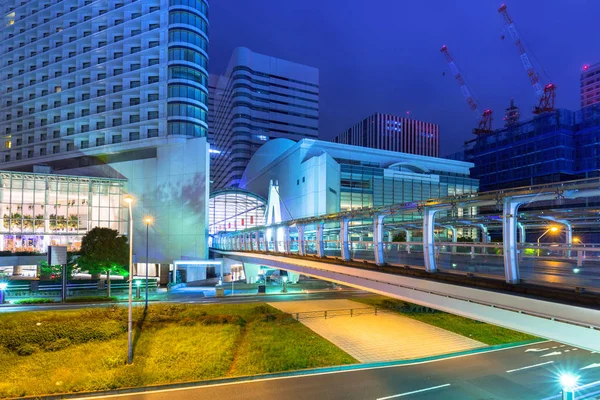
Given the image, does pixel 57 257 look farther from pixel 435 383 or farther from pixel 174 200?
pixel 435 383

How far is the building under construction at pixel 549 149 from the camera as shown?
78.9m

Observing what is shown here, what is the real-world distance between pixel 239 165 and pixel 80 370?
9201cm

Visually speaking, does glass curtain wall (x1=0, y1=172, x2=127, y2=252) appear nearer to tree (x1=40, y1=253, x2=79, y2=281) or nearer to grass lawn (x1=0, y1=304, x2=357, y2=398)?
tree (x1=40, y1=253, x2=79, y2=281)

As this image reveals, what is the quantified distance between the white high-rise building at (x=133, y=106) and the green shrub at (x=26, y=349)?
34859 millimetres

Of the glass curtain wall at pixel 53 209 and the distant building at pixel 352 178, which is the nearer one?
the glass curtain wall at pixel 53 209

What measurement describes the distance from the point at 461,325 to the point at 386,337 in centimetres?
550

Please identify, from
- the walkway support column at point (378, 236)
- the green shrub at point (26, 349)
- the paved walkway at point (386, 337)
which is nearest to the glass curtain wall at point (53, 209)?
the green shrub at point (26, 349)

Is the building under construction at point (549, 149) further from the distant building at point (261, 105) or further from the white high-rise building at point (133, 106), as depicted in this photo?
the white high-rise building at point (133, 106)

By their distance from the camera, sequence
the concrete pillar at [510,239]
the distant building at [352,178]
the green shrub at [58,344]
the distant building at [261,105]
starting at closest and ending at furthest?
the concrete pillar at [510,239] < the green shrub at [58,344] < the distant building at [352,178] < the distant building at [261,105]

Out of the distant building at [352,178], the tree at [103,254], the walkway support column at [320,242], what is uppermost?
the distant building at [352,178]

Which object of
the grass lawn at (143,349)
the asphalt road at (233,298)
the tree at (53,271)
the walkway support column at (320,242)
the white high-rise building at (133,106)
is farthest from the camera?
the white high-rise building at (133,106)

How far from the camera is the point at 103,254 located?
36812 mm

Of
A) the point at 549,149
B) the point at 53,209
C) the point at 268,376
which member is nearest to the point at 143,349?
the point at 268,376

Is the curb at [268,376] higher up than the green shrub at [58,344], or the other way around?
the green shrub at [58,344]
